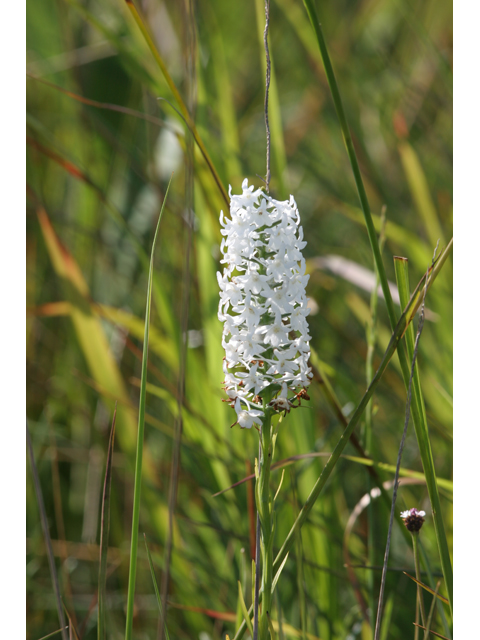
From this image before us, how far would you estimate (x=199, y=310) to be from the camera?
5.01ft

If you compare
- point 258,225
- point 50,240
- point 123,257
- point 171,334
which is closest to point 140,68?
point 50,240

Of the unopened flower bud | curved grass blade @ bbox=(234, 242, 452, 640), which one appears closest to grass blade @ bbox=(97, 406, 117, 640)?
curved grass blade @ bbox=(234, 242, 452, 640)

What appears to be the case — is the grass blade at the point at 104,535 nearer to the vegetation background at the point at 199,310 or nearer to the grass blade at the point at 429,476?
the vegetation background at the point at 199,310

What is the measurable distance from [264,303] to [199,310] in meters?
0.98

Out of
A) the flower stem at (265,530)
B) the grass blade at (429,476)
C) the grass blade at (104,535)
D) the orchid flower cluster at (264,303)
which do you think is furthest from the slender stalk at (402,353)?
the grass blade at (104,535)

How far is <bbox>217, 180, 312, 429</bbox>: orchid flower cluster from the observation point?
542 millimetres

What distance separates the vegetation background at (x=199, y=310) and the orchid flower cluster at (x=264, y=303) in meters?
0.08

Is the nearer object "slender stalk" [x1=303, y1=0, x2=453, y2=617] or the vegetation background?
"slender stalk" [x1=303, y1=0, x2=453, y2=617]

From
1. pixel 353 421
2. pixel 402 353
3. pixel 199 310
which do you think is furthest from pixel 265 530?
pixel 199 310

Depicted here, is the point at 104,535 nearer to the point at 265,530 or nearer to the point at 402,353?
the point at 265,530

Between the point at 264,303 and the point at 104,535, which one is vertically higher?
the point at 264,303

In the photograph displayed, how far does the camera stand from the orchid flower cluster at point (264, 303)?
21.3 inches

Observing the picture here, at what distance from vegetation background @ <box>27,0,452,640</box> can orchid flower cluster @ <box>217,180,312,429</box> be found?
0.08m

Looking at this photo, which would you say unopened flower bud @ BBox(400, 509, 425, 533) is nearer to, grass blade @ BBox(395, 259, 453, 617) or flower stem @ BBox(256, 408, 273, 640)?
grass blade @ BBox(395, 259, 453, 617)
